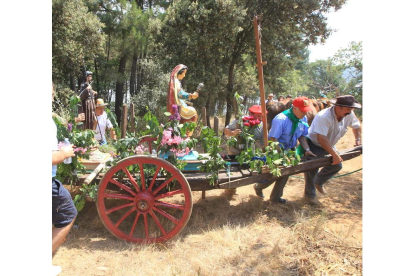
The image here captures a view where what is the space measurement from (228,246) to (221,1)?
8216 millimetres

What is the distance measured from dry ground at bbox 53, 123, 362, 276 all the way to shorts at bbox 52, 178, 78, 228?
68 cm

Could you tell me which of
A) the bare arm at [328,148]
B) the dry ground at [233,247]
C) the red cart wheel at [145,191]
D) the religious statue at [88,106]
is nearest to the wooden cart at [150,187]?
the red cart wheel at [145,191]

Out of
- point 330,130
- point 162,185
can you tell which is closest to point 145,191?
point 162,185

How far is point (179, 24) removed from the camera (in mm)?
9844

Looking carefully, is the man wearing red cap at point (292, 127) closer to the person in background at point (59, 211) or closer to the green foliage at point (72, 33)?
the person in background at point (59, 211)

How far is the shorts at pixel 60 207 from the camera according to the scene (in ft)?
7.39

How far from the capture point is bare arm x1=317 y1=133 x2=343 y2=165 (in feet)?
12.5

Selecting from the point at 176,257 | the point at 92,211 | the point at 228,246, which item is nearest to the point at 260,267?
the point at 228,246

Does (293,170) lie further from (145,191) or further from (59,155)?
(59,155)

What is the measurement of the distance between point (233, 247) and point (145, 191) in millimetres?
1140

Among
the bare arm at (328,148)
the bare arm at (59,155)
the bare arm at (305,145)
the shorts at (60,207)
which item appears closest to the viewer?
the bare arm at (59,155)

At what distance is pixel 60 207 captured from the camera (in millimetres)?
2287

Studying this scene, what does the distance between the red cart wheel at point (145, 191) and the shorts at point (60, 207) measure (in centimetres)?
66

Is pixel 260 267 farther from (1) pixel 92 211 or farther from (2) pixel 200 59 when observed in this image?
(2) pixel 200 59
